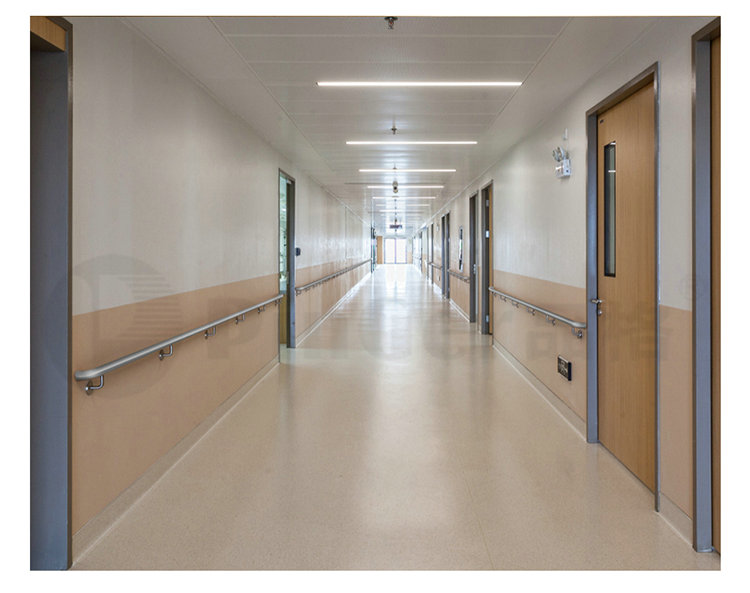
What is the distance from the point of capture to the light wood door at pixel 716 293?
257 centimetres

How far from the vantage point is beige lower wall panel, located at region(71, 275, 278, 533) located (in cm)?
271

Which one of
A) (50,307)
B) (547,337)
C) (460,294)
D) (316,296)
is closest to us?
(50,307)

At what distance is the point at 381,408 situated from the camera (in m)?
5.11

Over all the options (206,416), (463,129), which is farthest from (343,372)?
(463,129)

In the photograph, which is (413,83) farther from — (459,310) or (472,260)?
(459,310)

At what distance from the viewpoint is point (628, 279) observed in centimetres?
367

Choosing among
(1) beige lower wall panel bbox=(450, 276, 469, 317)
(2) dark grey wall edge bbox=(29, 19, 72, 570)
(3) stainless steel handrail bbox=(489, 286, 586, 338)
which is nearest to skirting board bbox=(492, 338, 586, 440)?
(3) stainless steel handrail bbox=(489, 286, 586, 338)

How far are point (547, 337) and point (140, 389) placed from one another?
374 cm

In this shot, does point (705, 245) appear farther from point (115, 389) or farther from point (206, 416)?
point (206, 416)

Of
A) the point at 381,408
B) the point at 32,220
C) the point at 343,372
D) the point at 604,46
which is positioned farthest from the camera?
the point at 343,372

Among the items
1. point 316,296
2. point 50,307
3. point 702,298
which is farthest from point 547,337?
point 316,296

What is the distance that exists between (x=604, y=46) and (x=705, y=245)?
5.22 feet

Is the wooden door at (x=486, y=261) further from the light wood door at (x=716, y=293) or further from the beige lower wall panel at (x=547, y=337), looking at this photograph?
the light wood door at (x=716, y=293)

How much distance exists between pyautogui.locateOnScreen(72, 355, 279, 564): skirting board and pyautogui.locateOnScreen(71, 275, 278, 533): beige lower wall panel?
1.5 inches
